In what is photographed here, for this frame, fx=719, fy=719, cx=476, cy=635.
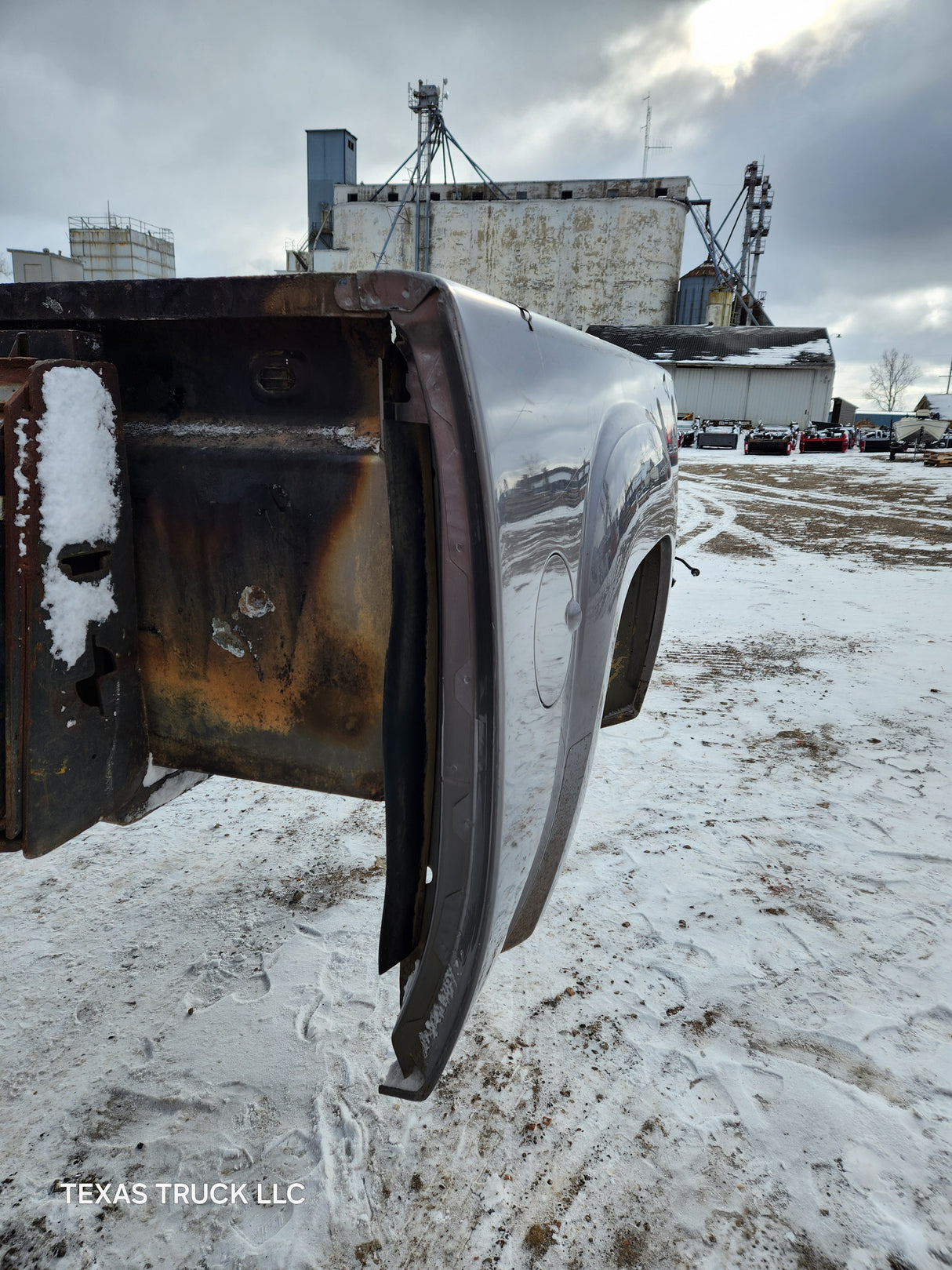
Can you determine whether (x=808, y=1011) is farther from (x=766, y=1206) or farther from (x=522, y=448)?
(x=522, y=448)

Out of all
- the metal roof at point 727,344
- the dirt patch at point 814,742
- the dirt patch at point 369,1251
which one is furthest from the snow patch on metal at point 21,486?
the metal roof at point 727,344

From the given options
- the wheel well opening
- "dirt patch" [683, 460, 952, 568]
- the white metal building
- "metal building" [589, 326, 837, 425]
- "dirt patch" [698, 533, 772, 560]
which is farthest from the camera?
the white metal building

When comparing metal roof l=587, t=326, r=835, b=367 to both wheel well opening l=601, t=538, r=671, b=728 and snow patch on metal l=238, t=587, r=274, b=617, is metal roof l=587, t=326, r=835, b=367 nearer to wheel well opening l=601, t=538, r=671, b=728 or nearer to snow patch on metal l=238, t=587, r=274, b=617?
wheel well opening l=601, t=538, r=671, b=728

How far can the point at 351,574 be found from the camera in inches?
50.1

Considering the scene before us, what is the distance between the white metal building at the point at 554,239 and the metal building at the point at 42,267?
18841mm

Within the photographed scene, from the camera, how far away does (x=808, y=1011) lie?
1.75m

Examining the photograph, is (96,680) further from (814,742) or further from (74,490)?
(814,742)

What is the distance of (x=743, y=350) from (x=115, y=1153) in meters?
40.1

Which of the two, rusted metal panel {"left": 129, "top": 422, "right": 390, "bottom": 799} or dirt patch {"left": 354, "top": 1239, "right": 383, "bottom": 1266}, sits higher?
rusted metal panel {"left": 129, "top": 422, "right": 390, "bottom": 799}

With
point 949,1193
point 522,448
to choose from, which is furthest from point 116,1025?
point 949,1193

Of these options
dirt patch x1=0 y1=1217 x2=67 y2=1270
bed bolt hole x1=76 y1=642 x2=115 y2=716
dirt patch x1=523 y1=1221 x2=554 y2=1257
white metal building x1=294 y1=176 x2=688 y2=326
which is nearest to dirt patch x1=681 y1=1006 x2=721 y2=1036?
dirt patch x1=523 y1=1221 x2=554 y2=1257

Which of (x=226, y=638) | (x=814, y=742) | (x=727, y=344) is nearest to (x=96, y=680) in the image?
(x=226, y=638)

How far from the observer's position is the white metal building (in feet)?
125

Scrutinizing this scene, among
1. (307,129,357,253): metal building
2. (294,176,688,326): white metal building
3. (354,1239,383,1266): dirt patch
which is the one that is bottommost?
(354,1239,383,1266): dirt patch
